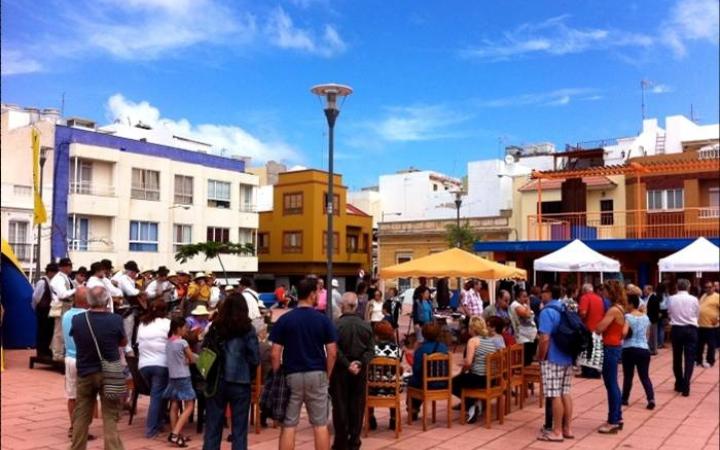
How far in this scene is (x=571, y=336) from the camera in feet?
20.6

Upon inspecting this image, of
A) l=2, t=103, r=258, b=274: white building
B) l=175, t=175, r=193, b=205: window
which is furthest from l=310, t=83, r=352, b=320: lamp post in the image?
l=175, t=175, r=193, b=205: window

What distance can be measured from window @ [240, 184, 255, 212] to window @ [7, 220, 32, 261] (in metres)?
14.3

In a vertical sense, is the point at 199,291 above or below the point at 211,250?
below

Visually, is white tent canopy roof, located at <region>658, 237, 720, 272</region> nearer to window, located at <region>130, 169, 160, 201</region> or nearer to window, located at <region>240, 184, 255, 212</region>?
window, located at <region>130, 169, 160, 201</region>

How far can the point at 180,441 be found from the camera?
606cm

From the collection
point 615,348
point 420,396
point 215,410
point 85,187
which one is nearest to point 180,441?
point 215,410

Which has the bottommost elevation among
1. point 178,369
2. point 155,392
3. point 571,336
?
point 155,392

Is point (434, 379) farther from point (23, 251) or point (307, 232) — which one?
point (307, 232)

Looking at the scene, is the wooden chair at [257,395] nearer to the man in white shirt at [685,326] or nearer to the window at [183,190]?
the man in white shirt at [685,326]

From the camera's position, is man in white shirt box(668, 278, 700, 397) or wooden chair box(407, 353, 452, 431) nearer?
wooden chair box(407, 353, 452, 431)

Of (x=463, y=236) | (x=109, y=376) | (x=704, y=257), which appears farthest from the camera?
(x=463, y=236)

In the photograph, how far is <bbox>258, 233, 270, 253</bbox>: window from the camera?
1752 inches

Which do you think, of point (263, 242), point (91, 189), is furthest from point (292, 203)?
point (91, 189)

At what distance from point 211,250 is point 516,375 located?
1034 inches
